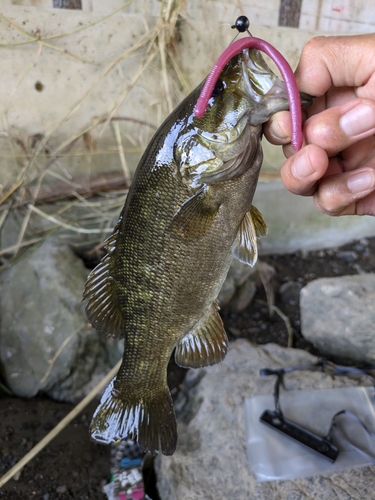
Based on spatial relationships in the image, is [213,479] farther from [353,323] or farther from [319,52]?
[319,52]

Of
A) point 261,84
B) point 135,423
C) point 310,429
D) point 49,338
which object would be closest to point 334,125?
point 261,84

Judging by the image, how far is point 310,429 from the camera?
66.6 inches

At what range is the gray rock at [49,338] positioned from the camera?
2111mm

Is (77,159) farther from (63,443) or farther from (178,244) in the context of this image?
(178,244)

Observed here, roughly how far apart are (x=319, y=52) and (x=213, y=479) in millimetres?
1483

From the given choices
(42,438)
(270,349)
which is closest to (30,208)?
(42,438)

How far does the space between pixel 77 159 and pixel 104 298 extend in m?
1.71

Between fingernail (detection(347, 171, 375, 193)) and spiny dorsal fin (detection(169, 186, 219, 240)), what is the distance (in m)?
0.35

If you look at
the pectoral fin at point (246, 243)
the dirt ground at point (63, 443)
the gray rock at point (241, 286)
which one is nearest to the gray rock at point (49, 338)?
the dirt ground at point (63, 443)

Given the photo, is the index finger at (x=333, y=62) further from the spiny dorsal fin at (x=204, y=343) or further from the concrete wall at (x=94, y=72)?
the concrete wall at (x=94, y=72)

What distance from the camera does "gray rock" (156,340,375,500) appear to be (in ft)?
4.86

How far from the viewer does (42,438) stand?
1.90 meters

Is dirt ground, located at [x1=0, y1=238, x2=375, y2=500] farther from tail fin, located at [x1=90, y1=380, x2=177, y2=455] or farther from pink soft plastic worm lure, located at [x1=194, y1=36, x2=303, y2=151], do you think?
pink soft plastic worm lure, located at [x1=194, y1=36, x2=303, y2=151]

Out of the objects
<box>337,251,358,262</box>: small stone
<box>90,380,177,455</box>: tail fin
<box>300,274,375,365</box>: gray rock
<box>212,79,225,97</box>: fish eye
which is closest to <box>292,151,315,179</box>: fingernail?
<box>212,79,225,97</box>: fish eye
